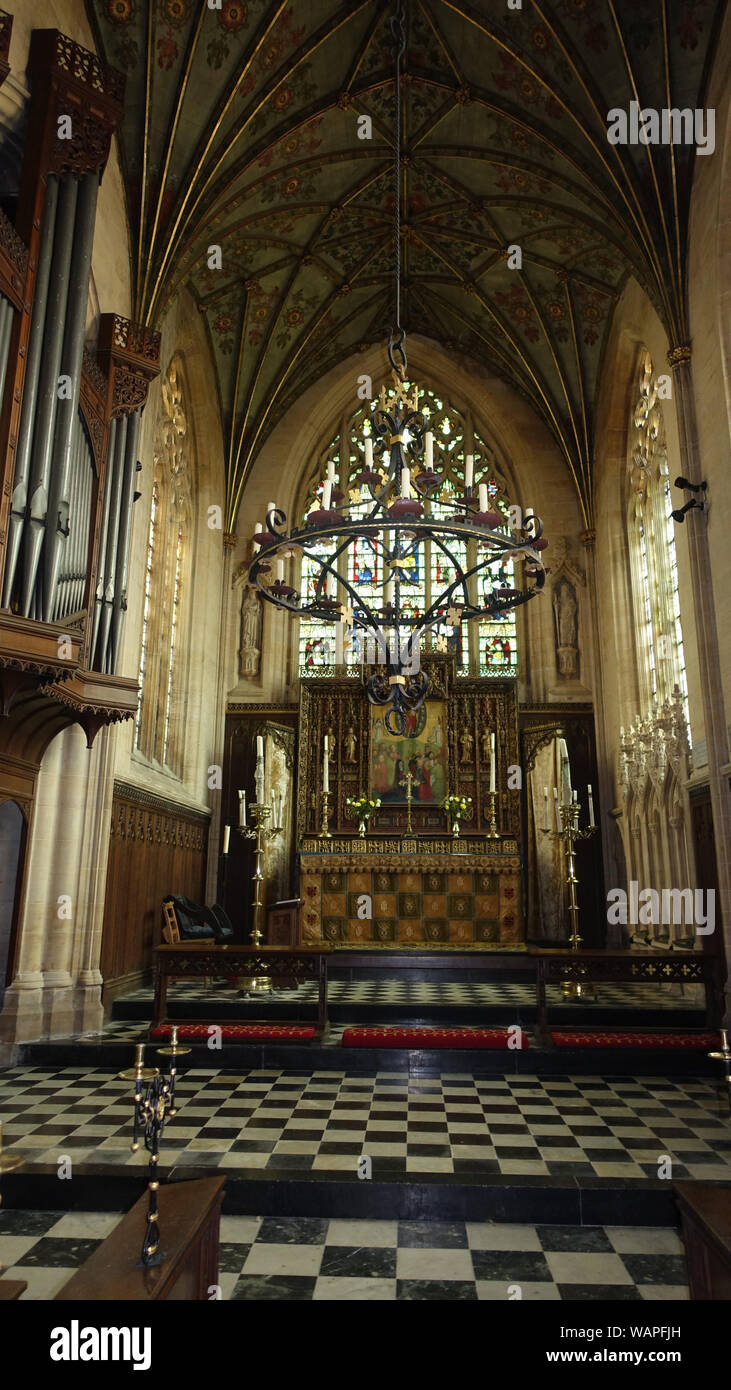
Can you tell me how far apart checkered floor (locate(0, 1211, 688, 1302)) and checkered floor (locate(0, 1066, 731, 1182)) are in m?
0.39

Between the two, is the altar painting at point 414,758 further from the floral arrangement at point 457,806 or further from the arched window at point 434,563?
the floral arrangement at point 457,806

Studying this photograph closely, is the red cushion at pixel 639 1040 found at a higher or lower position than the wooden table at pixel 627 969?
lower

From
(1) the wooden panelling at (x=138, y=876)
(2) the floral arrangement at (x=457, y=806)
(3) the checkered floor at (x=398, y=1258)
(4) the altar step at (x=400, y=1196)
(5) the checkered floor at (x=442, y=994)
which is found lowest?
(3) the checkered floor at (x=398, y=1258)

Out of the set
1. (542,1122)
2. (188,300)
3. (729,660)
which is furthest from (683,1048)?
(188,300)

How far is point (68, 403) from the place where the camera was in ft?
23.1

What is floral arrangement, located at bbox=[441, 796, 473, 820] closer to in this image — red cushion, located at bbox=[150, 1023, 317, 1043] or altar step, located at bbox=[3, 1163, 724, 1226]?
red cushion, located at bbox=[150, 1023, 317, 1043]

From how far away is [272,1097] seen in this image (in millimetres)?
6910

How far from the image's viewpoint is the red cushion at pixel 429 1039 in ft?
26.2

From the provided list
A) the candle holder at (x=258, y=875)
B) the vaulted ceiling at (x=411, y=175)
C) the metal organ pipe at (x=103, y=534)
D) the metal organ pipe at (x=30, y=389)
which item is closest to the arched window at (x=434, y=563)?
the vaulted ceiling at (x=411, y=175)

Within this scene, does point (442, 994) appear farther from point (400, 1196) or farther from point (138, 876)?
point (400, 1196)

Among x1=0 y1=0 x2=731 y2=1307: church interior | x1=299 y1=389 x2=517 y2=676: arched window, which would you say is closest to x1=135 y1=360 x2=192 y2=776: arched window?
x1=0 y1=0 x2=731 y2=1307: church interior

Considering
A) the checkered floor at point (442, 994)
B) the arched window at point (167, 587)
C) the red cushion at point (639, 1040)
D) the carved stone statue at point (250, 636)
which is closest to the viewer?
the red cushion at point (639, 1040)

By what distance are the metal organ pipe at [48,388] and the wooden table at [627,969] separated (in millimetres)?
5727
